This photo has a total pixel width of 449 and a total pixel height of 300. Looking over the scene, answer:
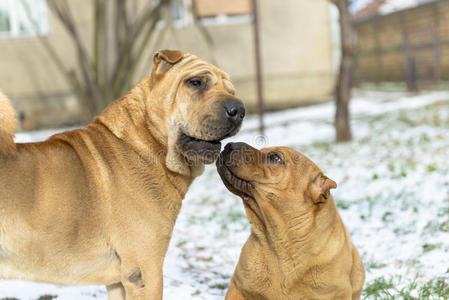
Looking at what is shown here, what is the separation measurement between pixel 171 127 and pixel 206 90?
1.05 ft

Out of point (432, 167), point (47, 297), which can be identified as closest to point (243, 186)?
point (47, 297)

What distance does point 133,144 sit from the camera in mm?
2912

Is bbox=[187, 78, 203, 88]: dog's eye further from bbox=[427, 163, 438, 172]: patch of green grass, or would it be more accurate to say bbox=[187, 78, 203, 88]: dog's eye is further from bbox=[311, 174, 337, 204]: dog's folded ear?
bbox=[427, 163, 438, 172]: patch of green grass

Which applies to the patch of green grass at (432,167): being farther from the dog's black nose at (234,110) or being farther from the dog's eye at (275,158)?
the dog's black nose at (234,110)

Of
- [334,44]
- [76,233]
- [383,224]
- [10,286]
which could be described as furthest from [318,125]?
[76,233]

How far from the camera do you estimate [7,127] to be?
98.3 inches

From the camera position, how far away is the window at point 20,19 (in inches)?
521

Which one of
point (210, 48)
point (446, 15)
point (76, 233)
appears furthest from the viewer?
point (446, 15)

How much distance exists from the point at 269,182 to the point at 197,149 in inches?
27.2

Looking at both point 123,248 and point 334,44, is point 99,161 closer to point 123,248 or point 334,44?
point 123,248

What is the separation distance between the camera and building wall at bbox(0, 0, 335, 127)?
13172mm

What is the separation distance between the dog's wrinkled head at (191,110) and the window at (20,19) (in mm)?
11522

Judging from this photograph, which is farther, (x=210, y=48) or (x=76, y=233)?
(x=210, y=48)

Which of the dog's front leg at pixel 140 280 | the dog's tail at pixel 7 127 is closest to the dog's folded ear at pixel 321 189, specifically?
the dog's front leg at pixel 140 280
